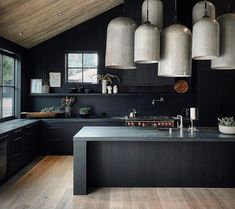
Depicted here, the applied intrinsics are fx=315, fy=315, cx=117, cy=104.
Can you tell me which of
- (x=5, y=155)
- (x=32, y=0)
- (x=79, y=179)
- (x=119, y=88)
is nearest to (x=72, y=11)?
(x=32, y=0)

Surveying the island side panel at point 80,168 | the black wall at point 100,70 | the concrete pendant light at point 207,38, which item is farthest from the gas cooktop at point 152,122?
the concrete pendant light at point 207,38

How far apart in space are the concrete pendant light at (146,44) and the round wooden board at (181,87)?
4598mm

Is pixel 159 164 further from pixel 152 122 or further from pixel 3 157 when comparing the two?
pixel 3 157

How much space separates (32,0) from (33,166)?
10.4 feet

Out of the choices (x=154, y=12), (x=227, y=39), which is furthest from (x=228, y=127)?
(x=154, y=12)

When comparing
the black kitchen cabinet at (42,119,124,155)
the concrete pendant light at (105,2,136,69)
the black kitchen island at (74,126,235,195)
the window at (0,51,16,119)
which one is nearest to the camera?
the concrete pendant light at (105,2,136,69)

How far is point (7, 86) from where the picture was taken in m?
6.72

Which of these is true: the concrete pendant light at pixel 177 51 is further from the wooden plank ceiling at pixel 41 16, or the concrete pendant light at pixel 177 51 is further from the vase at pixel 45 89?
the vase at pixel 45 89

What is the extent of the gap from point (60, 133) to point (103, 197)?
122 inches

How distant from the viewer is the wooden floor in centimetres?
404

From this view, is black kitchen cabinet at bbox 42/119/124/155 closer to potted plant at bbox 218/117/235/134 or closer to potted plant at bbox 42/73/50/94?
potted plant at bbox 42/73/50/94

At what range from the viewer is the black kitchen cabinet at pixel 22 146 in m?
5.33

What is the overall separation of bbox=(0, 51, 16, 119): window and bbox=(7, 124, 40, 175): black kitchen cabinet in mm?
698

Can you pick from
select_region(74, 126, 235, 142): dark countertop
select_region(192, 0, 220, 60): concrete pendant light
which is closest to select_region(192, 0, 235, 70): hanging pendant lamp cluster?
select_region(192, 0, 220, 60): concrete pendant light
